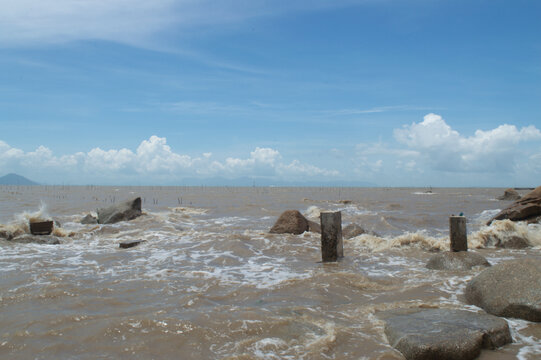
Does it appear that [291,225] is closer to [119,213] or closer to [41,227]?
[41,227]

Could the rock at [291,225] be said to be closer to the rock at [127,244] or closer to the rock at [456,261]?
the rock at [127,244]

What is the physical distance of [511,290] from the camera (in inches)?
260

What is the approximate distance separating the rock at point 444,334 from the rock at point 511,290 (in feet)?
2.53

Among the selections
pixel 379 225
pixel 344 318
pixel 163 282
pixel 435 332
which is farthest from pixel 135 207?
pixel 435 332

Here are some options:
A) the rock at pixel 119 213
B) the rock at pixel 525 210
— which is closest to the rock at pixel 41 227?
the rock at pixel 119 213

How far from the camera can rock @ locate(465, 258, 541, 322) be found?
6.28 meters

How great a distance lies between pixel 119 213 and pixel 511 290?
18488 millimetres

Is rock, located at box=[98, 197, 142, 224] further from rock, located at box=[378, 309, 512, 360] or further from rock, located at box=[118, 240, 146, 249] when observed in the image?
rock, located at box=[378, 309, 512, 360]

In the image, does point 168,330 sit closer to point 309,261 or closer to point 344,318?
point 344,318

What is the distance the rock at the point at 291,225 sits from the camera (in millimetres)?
16016

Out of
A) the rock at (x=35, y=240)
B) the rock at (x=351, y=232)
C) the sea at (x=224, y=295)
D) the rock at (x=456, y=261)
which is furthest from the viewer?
the rock at (x=351, y=232)

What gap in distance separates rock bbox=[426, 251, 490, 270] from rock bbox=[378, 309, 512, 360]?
159 inches

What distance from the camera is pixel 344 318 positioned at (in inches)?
256

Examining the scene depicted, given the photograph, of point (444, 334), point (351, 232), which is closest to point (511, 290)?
point (444, 334)
